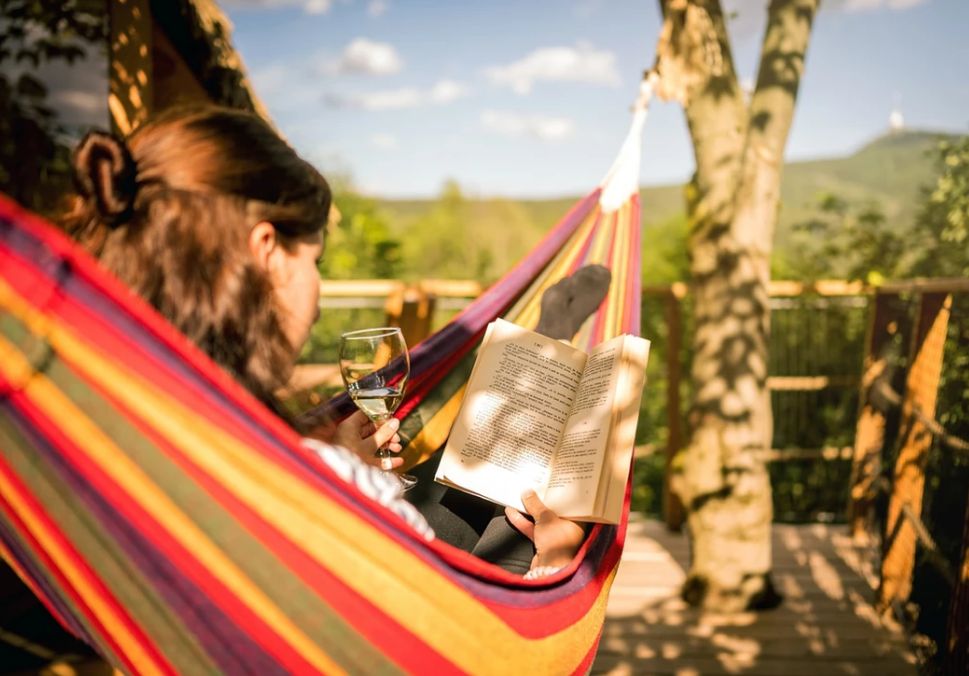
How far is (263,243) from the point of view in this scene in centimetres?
88

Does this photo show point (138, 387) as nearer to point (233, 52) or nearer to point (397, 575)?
→ point (397, 575)

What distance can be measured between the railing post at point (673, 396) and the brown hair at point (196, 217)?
2.58 metres

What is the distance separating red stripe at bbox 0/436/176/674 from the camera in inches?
27.4

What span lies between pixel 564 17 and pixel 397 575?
3701cm

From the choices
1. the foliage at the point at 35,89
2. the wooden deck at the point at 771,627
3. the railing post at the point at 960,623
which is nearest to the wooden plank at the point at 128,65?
the foliage at the point at 35,89

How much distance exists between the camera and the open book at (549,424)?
1028 millimetres

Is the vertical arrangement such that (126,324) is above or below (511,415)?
above

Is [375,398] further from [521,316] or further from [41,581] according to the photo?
[521,316]

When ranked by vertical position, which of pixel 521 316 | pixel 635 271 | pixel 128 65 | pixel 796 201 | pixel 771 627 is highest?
pixel 796 201

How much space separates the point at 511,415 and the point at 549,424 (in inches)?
2.7

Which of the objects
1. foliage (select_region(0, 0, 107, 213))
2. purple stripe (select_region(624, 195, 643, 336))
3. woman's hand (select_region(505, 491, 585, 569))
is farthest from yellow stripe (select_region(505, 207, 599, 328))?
foliage (select_region(0, 0, 107, 213))

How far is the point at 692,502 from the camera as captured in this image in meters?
2.44

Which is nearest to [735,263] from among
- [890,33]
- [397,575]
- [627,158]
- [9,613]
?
[627,158]

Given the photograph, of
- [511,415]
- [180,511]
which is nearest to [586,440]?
[511,415]
